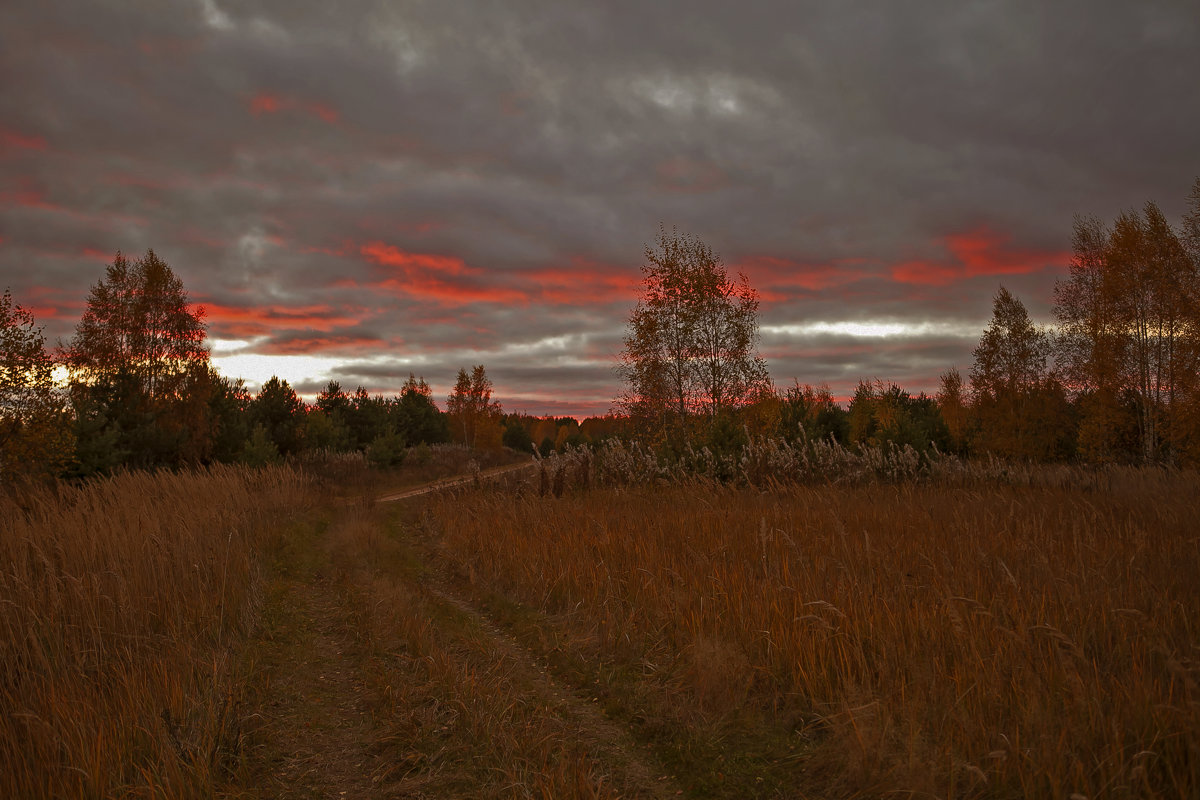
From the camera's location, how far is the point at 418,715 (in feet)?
15.7

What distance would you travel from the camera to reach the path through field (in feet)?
12.9

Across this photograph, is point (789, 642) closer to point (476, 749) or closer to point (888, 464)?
point (476, 749)

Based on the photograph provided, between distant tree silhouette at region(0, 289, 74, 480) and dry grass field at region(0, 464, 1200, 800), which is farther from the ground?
distant tree silhouette at region(0, 289, 74, 480)

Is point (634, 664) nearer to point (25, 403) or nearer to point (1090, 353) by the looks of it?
point (25, 403)

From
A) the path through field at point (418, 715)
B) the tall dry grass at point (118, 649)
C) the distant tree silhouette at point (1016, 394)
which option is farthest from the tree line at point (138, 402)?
the distant tree silhouette at point (1016, 394)

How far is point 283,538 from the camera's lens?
11961 mm

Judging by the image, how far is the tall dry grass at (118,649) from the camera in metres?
3.82

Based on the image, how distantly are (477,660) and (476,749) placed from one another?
6.01 ft

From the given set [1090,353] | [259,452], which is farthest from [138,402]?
[1090,353]

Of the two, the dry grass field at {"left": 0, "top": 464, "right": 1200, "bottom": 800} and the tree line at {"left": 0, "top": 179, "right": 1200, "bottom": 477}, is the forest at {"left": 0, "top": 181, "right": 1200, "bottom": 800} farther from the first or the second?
the tree line at {"left": 0, "top": 179, "right": 1200, "bottom": 477}

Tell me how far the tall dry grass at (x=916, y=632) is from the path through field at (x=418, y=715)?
700 millimetres

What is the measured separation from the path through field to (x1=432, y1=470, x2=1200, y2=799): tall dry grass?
0.70m

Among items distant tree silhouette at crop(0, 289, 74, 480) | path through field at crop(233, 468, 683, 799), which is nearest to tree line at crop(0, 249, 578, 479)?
distant tree silhouette at crop(0, 289, 74, 480)

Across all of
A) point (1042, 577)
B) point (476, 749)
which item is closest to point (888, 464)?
point (1042, 577)
